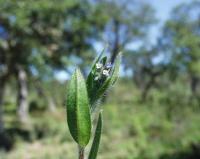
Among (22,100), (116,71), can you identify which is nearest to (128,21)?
(22,100)

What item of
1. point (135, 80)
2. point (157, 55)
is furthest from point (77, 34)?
point (135, 80)

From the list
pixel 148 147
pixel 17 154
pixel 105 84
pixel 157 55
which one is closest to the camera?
pixel 105 84

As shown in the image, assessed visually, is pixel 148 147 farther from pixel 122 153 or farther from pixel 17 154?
pixel 17 154

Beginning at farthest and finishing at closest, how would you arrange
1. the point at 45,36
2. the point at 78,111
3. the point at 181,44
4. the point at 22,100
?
the point at 181,44
the point at 22,100
the point at 45,36
the point at 78,111

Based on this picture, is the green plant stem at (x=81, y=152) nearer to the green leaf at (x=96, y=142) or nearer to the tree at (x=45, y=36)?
Result: the green leaf at (x=96, y=142)

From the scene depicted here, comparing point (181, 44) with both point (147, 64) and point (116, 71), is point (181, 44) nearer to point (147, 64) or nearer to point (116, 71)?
point (147, 64)

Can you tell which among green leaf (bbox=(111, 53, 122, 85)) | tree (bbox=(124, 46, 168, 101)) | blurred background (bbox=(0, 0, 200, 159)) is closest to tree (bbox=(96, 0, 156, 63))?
tree (bbox=(124, 46, 168, 101))

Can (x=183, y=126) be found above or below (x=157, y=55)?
below

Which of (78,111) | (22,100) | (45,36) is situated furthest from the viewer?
(22,100)
